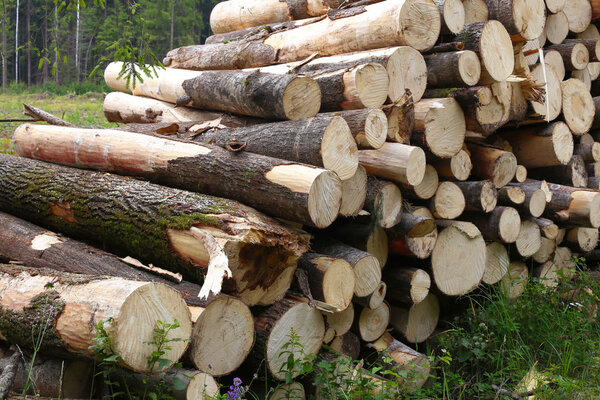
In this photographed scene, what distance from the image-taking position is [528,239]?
16.3 feet

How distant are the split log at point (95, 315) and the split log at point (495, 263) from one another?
3070 mm

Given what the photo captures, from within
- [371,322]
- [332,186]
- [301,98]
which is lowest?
[371,322]

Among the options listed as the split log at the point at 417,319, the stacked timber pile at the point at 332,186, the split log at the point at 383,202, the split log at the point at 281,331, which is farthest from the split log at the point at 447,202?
the split log at the point at 281,331

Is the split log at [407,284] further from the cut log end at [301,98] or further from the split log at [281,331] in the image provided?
the cut log end at [301,98]

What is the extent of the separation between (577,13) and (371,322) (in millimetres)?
4141

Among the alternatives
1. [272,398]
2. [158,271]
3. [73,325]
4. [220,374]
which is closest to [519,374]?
[272,398]

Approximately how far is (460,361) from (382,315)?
0.65m

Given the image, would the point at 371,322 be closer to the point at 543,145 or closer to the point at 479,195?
the point at 479,195

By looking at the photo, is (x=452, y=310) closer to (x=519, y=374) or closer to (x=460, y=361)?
(x=460, y=361)

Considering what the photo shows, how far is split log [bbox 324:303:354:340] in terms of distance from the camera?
3.69 metres

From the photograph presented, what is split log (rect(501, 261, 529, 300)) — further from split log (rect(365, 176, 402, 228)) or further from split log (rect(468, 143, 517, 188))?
split log (rect(365, 176, 402, 228))

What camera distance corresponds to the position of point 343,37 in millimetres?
4816

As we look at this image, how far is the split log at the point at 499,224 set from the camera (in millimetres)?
4594

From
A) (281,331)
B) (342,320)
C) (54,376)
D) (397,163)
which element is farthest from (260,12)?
(54,376)
